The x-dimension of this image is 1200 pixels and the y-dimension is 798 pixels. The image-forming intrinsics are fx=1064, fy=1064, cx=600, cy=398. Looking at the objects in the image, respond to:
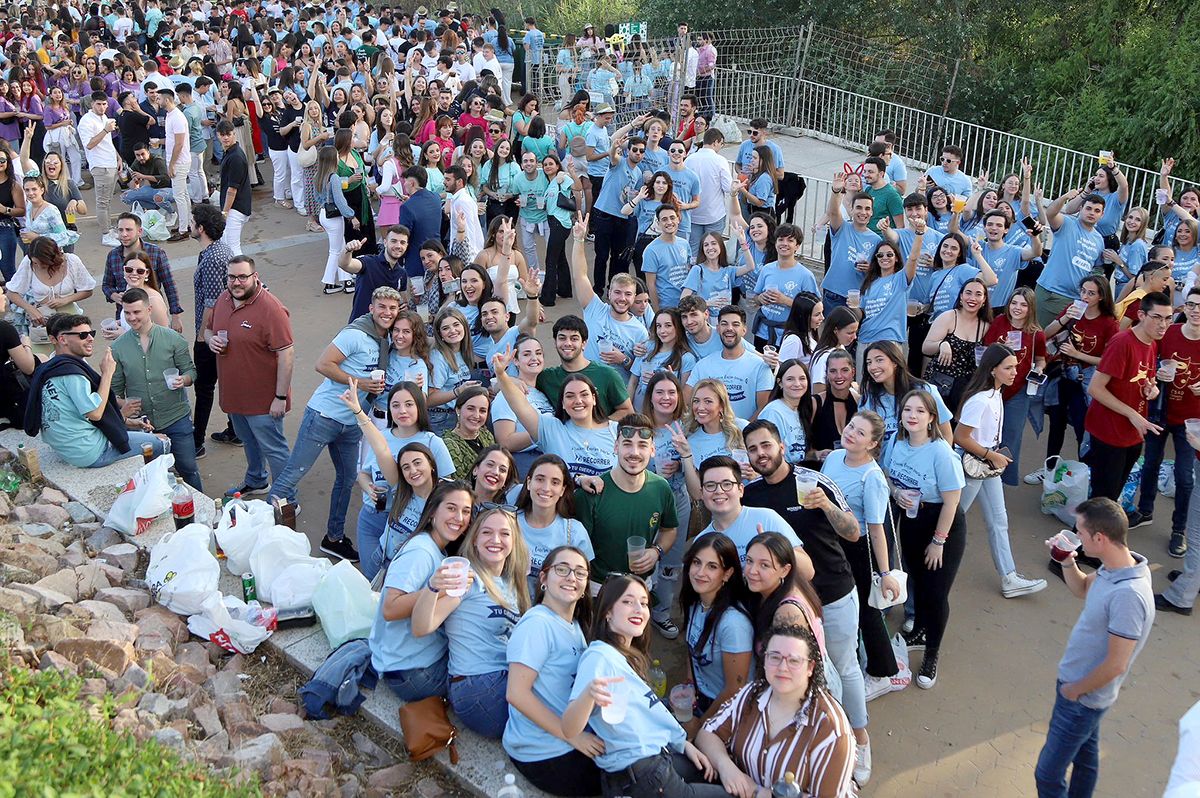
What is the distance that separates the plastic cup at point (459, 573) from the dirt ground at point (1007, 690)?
1.82 m

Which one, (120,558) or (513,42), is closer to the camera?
(120,558)

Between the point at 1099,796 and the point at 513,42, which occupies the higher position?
the point at 513,42

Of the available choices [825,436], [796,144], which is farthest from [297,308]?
[796,144]

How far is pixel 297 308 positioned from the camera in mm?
10992

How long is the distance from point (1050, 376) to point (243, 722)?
18.8 ft

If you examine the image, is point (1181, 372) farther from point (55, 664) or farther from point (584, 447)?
point (55, 664)

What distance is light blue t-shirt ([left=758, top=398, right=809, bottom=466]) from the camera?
5988 millimetres

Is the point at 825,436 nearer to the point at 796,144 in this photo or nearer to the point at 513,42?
the point at 796,144

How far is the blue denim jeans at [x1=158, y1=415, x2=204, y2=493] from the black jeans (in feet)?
19.2

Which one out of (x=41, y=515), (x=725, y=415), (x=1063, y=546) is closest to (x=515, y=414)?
(x=725, y=415)

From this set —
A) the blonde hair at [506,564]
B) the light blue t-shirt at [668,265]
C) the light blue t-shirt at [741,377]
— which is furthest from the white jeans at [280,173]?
the blonde hair at [506,564]

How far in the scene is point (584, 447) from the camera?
18.9 feet

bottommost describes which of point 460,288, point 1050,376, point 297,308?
point 297,308

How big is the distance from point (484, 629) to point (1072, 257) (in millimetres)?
5956
